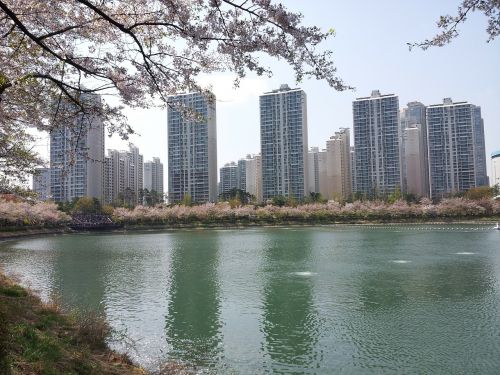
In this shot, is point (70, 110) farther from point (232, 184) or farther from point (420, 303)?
point (232, 184)

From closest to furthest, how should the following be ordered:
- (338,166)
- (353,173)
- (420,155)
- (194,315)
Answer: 1. (194,315)
2. (420,155)
3. (353,173)
4. (338,166)

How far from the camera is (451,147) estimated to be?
63281 millimetres

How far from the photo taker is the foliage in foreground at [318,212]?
47469 mm

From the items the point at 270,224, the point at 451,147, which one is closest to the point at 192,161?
the point at 270,224

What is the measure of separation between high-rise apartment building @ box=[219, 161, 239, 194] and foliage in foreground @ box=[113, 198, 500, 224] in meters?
44.9

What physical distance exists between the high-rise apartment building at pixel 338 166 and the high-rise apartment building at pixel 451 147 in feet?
45.5

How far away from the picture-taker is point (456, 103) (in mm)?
63750

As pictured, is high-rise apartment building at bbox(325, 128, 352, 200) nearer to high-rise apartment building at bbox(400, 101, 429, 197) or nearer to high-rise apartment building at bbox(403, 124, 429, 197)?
high-rise apartment building at bbox(400, 101, 429, 197)

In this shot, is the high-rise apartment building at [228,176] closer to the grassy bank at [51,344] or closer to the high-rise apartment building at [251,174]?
the high-rise apartment building at [251,174]

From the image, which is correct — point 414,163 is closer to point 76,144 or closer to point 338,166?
point 338,166

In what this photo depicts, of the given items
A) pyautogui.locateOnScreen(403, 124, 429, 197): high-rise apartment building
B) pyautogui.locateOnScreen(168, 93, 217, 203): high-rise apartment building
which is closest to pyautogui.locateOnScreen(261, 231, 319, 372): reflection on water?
pyautogui.locateOnScreen(168, 93, 217, 203): high-rise apartment building

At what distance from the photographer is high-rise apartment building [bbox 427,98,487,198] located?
6228 centimetres

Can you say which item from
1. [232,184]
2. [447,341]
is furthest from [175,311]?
[232,184]

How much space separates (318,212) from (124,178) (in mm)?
38588
